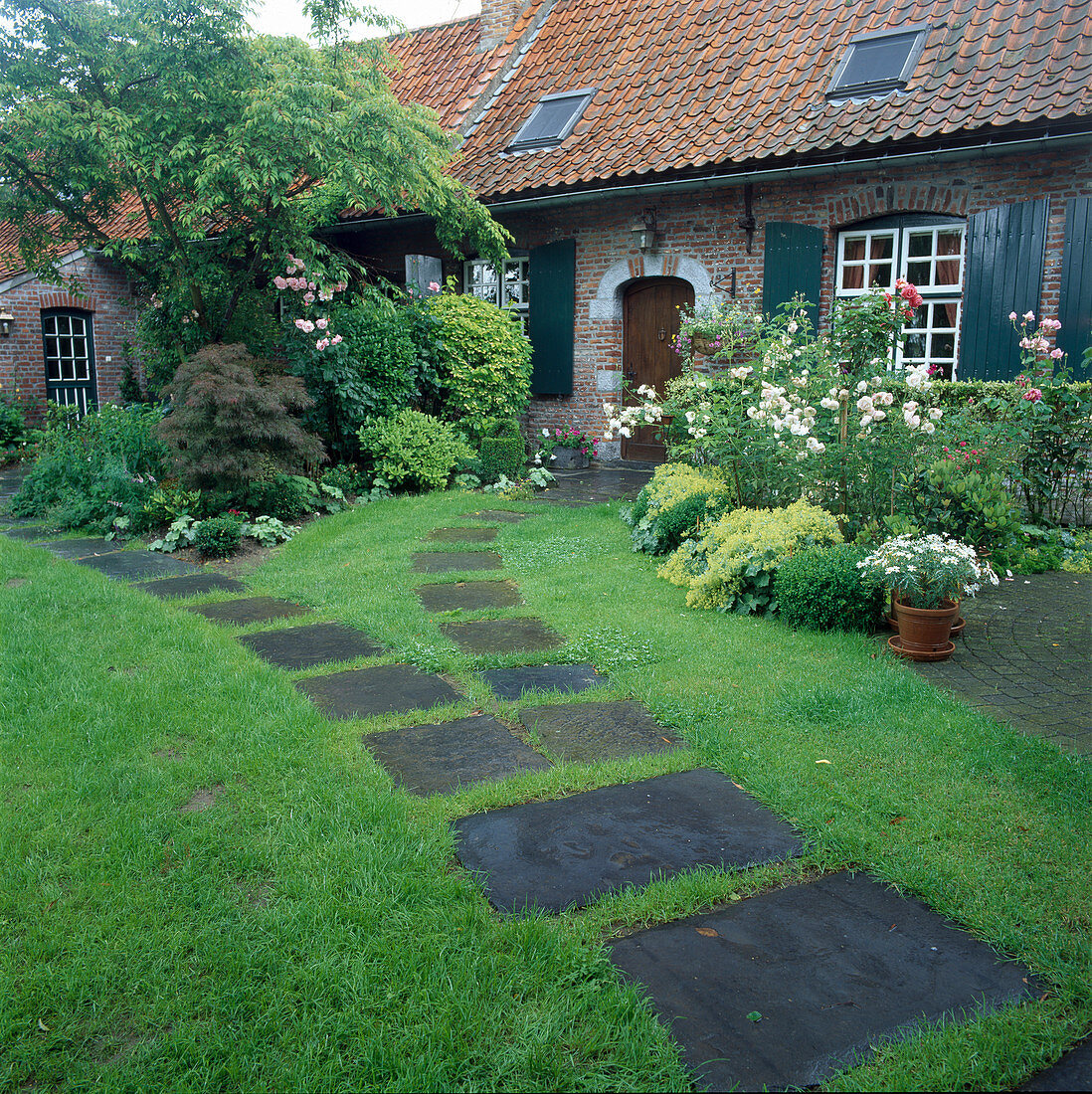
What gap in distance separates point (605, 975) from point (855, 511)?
4.09 meters

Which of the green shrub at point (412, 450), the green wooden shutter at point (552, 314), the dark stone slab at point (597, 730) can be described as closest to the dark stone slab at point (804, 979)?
the dark stone slab at point (597, 730)

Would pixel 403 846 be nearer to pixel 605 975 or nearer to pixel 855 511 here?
pixel 605 975

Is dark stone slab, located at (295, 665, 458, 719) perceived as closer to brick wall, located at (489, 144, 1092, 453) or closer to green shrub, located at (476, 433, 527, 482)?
green shrub, located at (476, 433, 527, 482)

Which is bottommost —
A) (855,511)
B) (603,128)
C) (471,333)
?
(855,511)

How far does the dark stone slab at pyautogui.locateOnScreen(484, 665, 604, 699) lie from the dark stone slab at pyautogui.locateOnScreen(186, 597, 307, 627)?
5.48 feet

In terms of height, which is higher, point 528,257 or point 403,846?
point 528,257

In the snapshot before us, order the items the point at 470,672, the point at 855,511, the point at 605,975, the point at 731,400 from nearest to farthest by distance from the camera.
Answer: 1. the point at 605,975
2. the point at 470,672
3. the point at 855,511
4. the point at 731,400

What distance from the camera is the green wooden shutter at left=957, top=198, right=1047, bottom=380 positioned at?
840cm

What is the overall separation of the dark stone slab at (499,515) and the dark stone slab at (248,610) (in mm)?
2919

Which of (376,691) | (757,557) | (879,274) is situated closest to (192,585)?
(376,691)

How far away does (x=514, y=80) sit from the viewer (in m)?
13.3

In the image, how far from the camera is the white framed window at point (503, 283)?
12547 millimetres

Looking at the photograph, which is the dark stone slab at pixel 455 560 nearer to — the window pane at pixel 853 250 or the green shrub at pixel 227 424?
the green shrub at pixel 227 424

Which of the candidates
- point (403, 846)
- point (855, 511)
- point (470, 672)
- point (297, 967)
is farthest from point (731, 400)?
point (297, 967)
